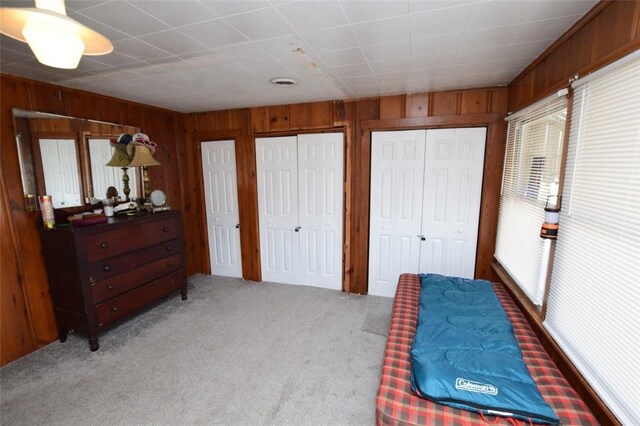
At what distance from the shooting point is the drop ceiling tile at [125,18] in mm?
1385

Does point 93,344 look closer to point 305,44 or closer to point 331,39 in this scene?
point 305,44

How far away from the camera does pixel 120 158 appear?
310 centimetres

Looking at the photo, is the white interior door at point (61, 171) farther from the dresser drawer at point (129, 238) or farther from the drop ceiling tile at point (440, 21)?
the drop ceiling tile at point (440, 21)

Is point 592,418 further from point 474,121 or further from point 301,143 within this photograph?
point 301,143

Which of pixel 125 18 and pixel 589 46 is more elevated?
pixel 125 18

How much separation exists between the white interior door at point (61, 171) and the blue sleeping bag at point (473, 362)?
3226 mm

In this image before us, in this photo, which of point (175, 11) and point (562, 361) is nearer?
point (175, 11)

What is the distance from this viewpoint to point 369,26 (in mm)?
1601

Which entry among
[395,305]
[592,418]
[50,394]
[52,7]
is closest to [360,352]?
[395,305]

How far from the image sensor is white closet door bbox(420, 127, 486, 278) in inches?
118

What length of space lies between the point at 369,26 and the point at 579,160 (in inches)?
52.9

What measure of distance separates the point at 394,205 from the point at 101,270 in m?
2.96

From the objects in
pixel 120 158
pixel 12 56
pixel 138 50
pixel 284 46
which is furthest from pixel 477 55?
pixel 120 158

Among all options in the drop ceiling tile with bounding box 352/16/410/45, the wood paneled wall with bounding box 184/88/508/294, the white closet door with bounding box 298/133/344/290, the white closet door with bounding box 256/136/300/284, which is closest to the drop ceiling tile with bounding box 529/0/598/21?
the drop ceiling tile with bounding box 352/16/410/45
